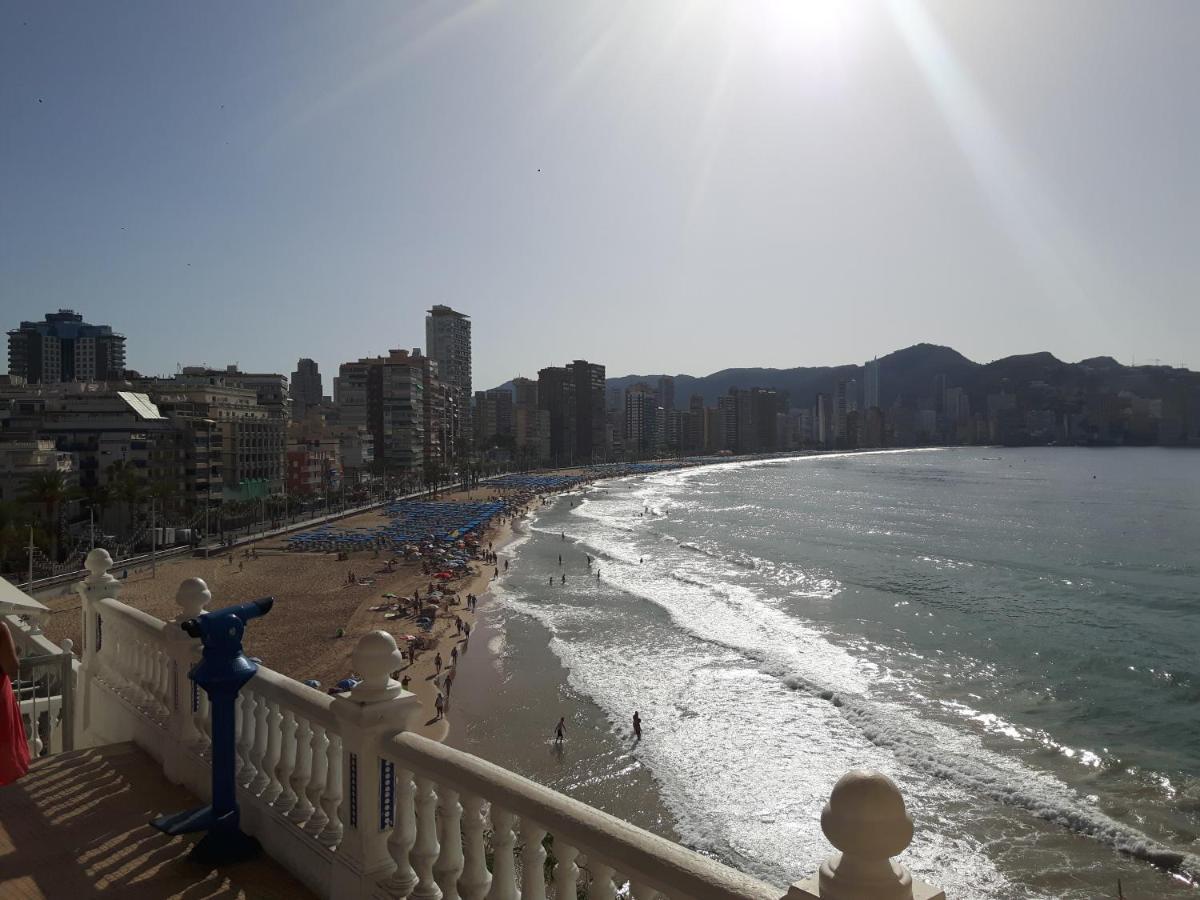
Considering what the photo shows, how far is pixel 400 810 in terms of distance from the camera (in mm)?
3381

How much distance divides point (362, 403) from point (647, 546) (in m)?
65.8

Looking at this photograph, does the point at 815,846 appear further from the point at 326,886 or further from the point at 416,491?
the point at 416,491

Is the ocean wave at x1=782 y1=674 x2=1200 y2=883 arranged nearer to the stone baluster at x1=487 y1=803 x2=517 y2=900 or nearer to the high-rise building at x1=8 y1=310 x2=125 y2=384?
the stone baluster at x1=487 y1=803 x2=517 y2=900

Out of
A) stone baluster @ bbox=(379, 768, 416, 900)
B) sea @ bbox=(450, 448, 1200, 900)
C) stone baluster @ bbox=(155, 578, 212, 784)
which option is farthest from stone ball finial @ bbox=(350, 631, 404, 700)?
sea @ bbox=(450, 448, 1200, 900)

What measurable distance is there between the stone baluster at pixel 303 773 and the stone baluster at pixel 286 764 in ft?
0.22

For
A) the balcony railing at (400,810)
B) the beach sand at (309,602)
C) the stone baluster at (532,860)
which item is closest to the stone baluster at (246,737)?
the balcony railing at (400,810)

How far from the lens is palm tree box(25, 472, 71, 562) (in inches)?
1588

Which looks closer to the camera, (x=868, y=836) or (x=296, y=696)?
(x=868, y=836)

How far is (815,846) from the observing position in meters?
14.1

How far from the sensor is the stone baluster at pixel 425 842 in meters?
3.21

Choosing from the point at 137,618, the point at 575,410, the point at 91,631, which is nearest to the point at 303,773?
the point at 137,618

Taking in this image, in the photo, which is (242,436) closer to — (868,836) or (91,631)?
(91,631)

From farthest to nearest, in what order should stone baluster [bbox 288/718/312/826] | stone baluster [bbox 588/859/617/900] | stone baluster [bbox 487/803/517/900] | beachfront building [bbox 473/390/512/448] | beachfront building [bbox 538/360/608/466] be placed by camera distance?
beachfront building [bbox 538/360/608/466], beachfront building [bbox 473/390/512/448], stone baluster [bbox 288/718/312/826], stone baluster [bbox 487/803/517/900], stone baluster [bbox 588/859/617/900]

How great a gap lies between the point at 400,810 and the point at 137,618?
3.40 meters
